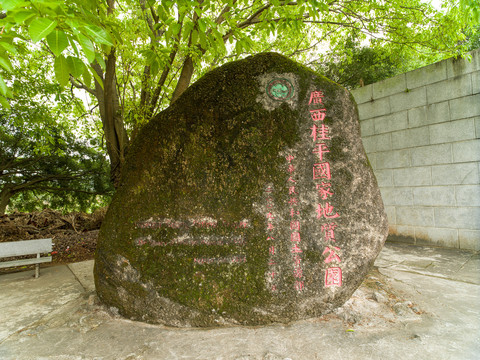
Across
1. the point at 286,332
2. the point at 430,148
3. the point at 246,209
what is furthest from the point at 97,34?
the point at 430,148

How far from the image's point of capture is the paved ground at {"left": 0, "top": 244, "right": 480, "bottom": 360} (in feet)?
6.21

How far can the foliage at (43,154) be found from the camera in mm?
4926

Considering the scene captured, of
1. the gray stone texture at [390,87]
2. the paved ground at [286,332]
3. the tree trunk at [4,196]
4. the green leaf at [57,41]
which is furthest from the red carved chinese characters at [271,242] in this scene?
the tree trunk at [4,196]

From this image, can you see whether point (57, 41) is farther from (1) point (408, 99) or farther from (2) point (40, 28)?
(1) point (408, 99)

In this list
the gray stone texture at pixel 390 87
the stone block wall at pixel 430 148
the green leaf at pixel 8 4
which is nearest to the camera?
the green leaf at pixel 8 4

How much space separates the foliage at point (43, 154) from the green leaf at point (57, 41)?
392 centimetres

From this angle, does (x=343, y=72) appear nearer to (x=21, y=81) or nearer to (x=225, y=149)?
(x=225, y=149)

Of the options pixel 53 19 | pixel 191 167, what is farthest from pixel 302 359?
pixel 53 19

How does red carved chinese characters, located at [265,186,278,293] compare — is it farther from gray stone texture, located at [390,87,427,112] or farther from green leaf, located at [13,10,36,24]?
gray stone texture, located at [390,87,427,112]

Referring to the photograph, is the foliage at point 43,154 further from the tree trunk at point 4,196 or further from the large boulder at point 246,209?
the large boulder at point 246,209

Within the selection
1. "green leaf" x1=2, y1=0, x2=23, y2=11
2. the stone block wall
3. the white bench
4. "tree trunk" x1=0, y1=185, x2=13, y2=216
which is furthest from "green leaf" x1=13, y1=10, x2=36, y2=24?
"tree trunk" x1=0, y1=185, x2=13, y2=216

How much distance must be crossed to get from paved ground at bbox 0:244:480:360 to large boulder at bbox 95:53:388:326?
0.49 ft

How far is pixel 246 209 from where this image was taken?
7.74 feet

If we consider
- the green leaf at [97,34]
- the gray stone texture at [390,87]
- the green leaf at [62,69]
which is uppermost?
the gray stone texture at [390,87]
